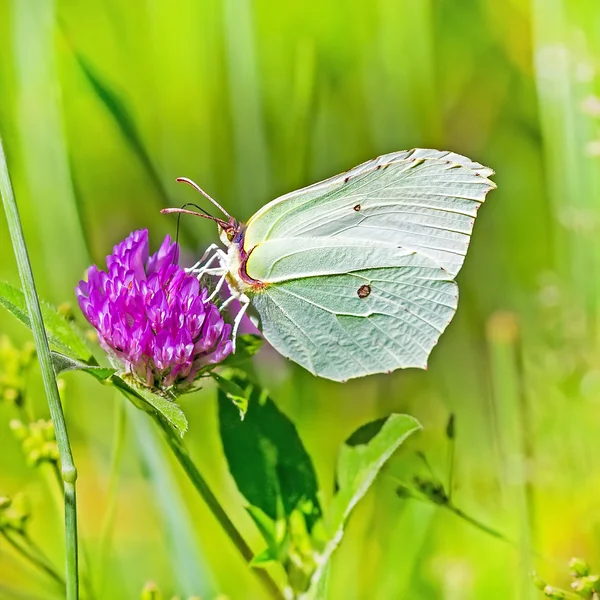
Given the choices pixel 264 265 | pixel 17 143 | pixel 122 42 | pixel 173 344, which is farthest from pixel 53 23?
pixel 173 344

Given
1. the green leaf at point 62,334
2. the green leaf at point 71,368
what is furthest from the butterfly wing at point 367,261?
the green leaf at point 71,368

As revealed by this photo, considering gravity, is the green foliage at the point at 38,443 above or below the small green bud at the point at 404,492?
above

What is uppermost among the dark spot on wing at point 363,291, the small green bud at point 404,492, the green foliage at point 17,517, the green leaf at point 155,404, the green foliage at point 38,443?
the green leaf at point 155,404

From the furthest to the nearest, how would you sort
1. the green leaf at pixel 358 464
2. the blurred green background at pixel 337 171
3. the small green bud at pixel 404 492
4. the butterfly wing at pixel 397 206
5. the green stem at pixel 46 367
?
the blurred green background at pixel 337 171 → the butterfly wing at pixel 397 206 → the small green bud at pixel 404 492 → the green leaf at pixel 358 464 → the green stem at pixel 46 367

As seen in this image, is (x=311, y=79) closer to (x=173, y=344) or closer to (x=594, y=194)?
(x=594, y=194)

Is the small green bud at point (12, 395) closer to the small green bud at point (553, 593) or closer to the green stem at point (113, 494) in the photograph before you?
the green stem at point (113, 494)

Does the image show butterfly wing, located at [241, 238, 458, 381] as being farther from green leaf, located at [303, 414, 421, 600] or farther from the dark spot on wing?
green leaf, located at [303, 414, 421, 600]

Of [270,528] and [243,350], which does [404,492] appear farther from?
[243,350]
